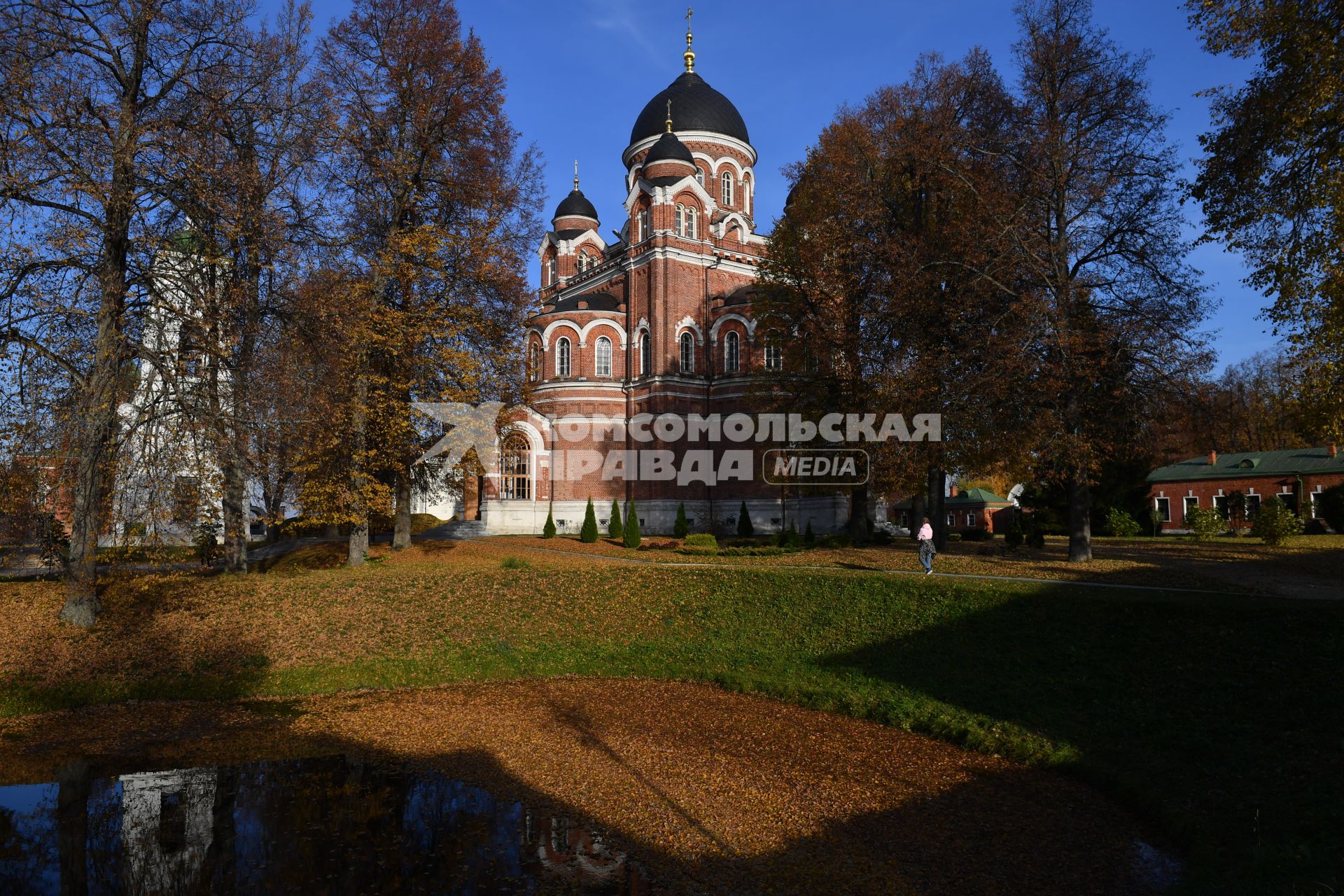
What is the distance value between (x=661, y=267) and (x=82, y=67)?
943 inches

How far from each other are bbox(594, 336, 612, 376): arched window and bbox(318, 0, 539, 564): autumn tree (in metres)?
14.7

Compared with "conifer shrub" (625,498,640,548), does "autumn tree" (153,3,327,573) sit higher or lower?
higher

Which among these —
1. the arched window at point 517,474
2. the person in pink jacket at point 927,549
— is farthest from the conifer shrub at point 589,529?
the person in pink jacket at point 927,549

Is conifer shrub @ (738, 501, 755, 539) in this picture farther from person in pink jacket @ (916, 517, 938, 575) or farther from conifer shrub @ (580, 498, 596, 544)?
person in pink jacket @ (916, 517, 938, 575)

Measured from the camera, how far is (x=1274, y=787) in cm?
767

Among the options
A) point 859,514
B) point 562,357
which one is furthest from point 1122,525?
point 562,357

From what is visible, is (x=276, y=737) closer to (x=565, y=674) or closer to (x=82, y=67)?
(x=565, y=674)

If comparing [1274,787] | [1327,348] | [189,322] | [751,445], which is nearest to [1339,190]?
[1327,348]

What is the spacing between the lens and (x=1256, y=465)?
33750 mm

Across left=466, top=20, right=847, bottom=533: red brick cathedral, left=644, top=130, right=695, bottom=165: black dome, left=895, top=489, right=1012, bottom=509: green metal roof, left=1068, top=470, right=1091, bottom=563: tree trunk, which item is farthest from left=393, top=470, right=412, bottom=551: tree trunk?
left=895, top=489, right=1012, bottom=509: green metal roof

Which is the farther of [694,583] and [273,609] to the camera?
[694,583]

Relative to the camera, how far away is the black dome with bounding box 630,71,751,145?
133ft

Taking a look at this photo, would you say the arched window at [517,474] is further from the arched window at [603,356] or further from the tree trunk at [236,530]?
the tree trunk at [236,530]

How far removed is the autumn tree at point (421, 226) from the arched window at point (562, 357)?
575 inches
